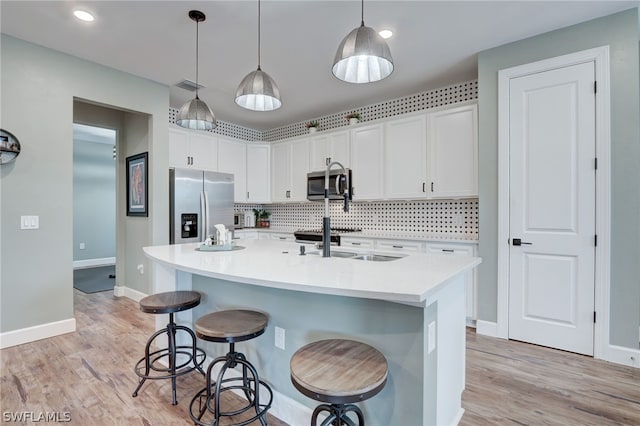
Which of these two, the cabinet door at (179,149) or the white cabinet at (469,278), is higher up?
the cabinet door at (179,149)

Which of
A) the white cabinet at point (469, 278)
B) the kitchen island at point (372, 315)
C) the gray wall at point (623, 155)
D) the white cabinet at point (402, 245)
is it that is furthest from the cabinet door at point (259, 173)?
the gray wall at point (623, 155)

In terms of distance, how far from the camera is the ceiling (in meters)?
2.39

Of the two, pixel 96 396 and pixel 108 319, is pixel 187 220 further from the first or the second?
pixel 96 396

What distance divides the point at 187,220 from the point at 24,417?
8.01 ft

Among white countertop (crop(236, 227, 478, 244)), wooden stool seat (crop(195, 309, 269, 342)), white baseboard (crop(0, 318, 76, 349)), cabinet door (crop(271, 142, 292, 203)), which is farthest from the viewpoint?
cabinet door (crop(271, 142, 292, 203))

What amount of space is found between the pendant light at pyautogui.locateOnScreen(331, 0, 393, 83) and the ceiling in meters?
0.79

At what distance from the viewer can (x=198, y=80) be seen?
3701 millimetres

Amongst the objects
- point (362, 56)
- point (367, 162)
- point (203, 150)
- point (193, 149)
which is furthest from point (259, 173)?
point (362, 56)

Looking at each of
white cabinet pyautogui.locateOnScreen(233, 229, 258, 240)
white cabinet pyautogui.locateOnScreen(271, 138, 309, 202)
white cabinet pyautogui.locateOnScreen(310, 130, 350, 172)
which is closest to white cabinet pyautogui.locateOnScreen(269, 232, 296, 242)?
white cabinet pyautogui.locateOnScreen(233, 229, 258, 240)

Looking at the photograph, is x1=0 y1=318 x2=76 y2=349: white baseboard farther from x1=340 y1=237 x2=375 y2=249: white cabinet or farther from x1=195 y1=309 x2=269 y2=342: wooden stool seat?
x1=340 y1=237 x2=375 y2=249: white cabinet

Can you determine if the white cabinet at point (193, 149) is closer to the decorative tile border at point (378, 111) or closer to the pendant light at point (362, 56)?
the decorative tile border at point (378, 111)

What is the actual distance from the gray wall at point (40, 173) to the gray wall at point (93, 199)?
13.4ft

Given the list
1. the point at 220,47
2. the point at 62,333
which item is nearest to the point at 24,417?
the point at 62,333

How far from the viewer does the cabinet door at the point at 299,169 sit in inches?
195
